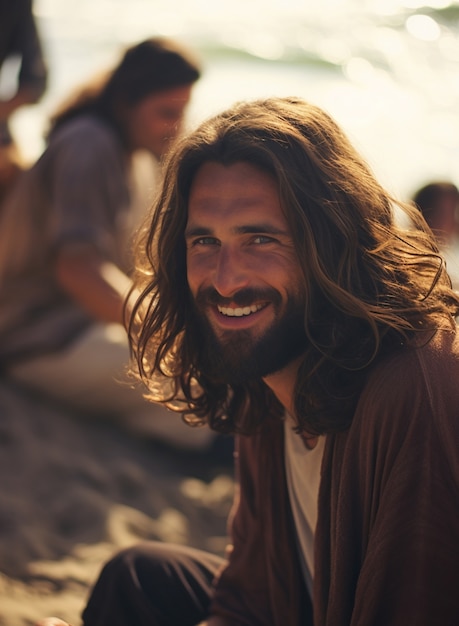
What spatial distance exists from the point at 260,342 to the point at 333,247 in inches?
10.6

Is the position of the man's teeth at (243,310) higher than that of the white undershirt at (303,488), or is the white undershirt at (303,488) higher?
the man's teeth at (243,310)

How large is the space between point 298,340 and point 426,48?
11813 mm

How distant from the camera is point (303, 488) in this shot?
2.37m

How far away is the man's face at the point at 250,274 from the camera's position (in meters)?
2.18

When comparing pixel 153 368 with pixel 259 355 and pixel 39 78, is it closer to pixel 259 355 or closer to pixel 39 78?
pixel 259 355

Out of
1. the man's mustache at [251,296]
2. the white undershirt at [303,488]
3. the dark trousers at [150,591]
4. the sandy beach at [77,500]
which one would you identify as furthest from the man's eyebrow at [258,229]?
the sandy beach at [77,500]

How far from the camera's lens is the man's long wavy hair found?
2088 millimetres

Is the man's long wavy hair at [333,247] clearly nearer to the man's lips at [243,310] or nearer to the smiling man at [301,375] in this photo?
the smiling man at [301,375]

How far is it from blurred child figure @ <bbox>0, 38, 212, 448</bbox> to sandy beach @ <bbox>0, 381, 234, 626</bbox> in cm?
12

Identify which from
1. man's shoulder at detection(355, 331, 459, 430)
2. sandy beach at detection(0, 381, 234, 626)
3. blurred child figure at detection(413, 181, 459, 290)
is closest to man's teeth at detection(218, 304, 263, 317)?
man's shoulder at detection(355, 331, 459, 430)

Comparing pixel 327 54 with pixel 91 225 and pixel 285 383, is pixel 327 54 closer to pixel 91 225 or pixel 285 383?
pixel 91 225

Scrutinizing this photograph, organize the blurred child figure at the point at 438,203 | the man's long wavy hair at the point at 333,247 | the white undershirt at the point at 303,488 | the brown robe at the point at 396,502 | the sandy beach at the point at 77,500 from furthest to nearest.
→ 1. the blurred child figure at the point at 438,203
2. the sandy beach at the point at 77,500
3. the white undershirt at the point at 303,488
4. the man's long wavy hair at the point at 333,247
5. the brown robe at the point at 396,502

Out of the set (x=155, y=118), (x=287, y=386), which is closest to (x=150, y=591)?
(x=287, y=386)

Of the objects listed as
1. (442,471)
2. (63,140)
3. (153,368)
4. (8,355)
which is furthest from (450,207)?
(442,471)
